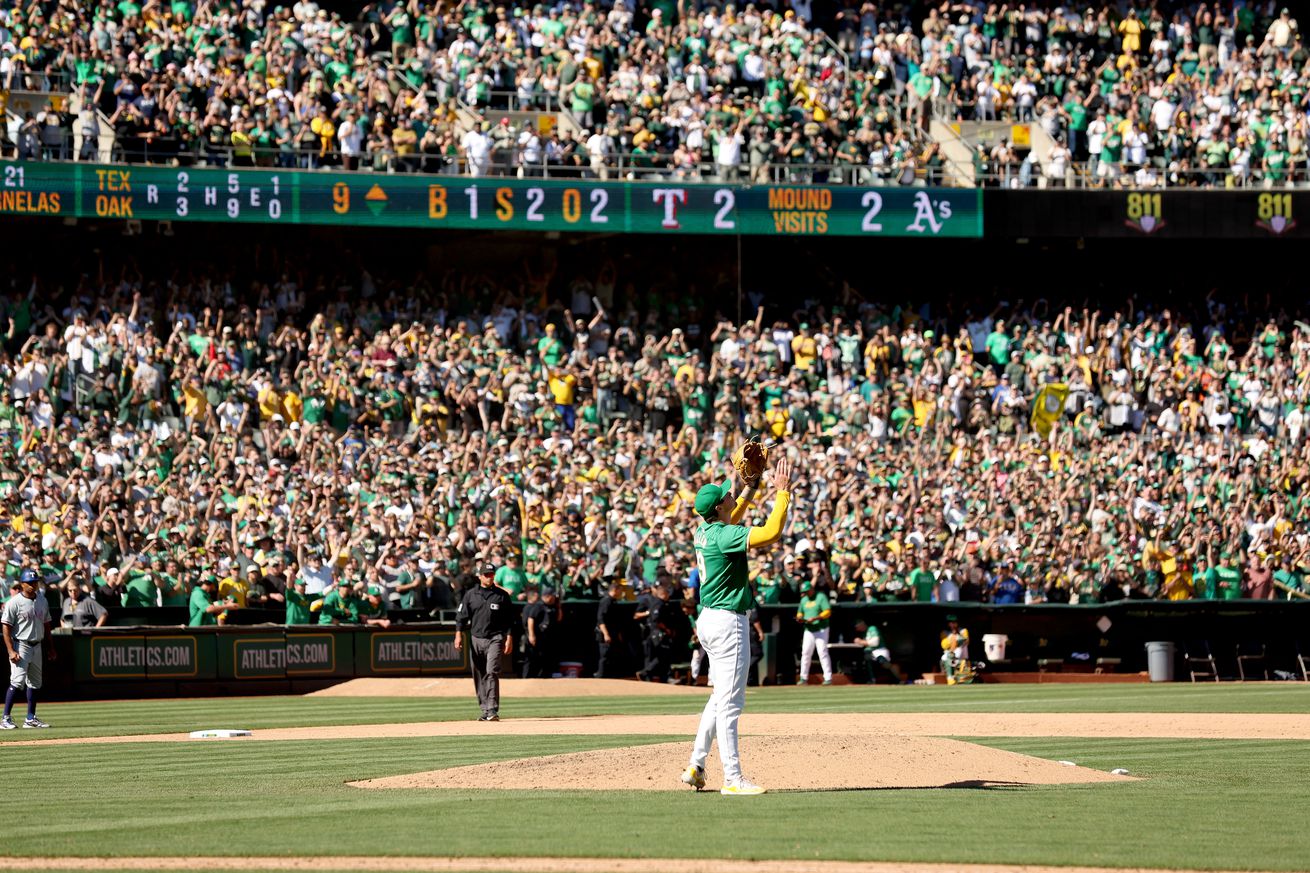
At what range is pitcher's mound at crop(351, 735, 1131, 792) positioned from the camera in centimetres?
1277

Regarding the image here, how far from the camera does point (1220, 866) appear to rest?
9141 millimetres

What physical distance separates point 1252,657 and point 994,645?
419 cm

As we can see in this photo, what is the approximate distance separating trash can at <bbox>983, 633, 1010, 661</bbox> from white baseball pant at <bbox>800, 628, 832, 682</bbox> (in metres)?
2.62

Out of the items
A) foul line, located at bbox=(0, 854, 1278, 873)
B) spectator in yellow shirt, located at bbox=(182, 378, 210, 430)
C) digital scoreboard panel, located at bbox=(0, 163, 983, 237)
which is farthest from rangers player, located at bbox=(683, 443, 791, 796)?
digital scoreboard panel, located at bbox=(0, 163, 983, 237)

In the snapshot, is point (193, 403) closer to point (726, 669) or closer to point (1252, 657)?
point (1252, 657)

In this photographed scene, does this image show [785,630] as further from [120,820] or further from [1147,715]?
[120,820]

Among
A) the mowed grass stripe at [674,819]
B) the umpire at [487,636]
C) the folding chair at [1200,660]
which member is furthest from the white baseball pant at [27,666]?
the folding chair at [1200,660]

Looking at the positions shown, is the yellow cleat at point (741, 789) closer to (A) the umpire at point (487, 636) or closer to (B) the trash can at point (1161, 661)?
(A) the umpire at point (487, 636)

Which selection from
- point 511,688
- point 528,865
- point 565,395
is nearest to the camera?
point 528,865

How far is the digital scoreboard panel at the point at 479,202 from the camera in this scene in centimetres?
3275

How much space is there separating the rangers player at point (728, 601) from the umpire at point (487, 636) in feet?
29.7

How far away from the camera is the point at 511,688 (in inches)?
1044

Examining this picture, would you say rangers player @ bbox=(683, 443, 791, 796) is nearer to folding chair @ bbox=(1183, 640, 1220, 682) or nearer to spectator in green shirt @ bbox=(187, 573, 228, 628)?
spectator in green shirt @ bbox=(187, 573, 228, 628)

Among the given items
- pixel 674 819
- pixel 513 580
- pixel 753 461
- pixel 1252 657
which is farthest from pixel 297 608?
pixel 674 819
